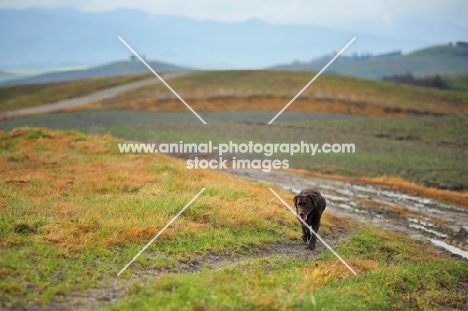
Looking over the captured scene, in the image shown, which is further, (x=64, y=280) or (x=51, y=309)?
(x=64, y=280)

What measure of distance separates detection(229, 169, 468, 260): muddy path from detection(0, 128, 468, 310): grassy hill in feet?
6.51

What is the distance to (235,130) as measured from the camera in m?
55.9

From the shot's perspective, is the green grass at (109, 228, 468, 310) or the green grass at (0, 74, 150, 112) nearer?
the green grass at (109, 228, 468, 310)

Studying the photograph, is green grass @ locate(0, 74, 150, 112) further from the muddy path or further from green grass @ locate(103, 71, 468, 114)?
the muddy path

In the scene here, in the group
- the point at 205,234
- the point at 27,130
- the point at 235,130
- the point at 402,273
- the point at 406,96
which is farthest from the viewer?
the point at 406,96

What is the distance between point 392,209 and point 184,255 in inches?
625

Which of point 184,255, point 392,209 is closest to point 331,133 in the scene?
point 392,209

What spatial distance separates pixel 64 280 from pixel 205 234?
4.81 metres

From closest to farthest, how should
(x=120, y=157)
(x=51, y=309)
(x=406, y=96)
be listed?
1. (x=51, y=309)
2. (x=120, y=157)
3. (x=406, y=96)

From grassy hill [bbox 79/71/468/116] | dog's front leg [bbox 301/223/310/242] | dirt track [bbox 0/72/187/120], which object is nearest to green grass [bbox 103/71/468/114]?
grassy hill [bbox 79/71/468/116]

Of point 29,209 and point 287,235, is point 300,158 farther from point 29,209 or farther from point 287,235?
point 29,209

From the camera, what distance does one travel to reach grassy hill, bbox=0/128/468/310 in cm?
849

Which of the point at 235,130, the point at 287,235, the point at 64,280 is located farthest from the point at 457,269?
the point at 235,130

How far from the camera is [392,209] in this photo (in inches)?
996
